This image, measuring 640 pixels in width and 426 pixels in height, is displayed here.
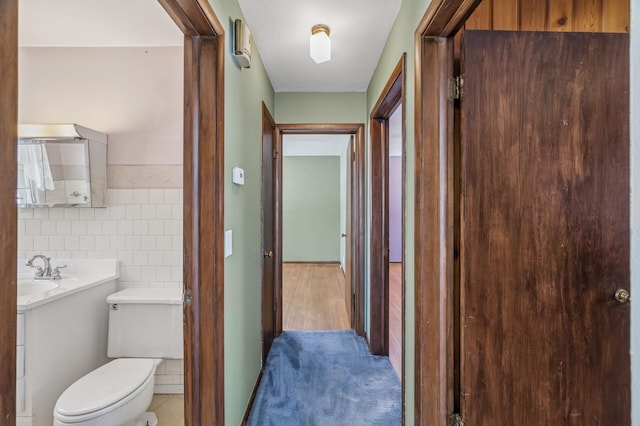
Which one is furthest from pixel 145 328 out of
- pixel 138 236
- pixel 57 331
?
pixel 138 236

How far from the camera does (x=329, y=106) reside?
2.97 meters

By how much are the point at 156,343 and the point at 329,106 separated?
238 centimetres

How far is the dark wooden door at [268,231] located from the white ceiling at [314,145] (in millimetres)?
1994

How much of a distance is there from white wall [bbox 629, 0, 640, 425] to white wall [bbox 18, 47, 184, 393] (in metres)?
2.21

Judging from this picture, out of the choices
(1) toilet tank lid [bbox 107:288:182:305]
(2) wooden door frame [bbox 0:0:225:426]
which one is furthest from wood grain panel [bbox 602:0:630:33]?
(1) toilet tank lid [bbox 107:288:182:305]

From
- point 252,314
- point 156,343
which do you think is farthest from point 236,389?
point 156,343

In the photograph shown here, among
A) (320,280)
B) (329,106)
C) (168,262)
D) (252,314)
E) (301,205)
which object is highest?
(329,106)

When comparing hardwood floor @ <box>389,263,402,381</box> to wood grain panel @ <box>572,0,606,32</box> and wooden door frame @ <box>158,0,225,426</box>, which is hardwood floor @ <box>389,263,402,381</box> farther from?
wood grain panel @ <box>572,0,606,32</box>

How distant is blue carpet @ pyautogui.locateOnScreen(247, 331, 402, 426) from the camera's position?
1856mm

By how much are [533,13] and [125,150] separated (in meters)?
2.49

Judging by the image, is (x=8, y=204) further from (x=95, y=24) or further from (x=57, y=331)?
(x=95, y=24)

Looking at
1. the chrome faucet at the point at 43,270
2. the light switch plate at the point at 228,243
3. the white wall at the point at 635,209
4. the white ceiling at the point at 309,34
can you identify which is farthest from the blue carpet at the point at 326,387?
the white ceiling at the point at 309,34

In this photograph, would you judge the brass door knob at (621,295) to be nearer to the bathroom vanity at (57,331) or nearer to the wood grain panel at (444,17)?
the wood grain panel at (444,17)

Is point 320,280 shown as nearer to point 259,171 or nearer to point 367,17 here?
point 259,171
